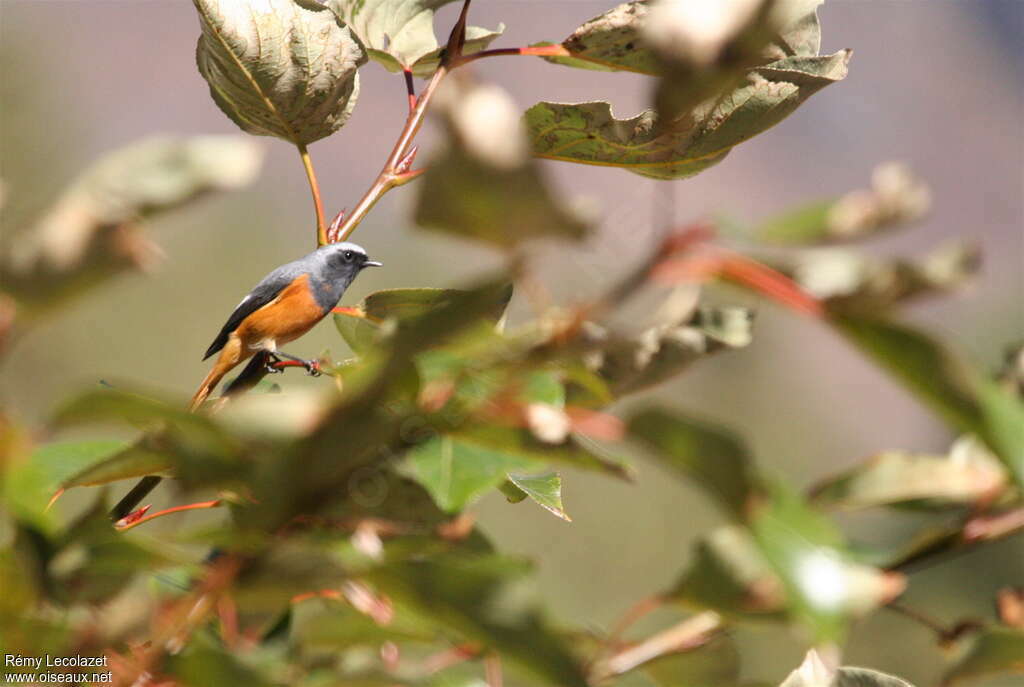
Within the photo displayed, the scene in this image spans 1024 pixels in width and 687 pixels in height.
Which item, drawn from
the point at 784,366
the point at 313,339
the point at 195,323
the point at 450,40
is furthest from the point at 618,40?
the point at 784,366

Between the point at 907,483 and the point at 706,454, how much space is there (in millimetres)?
71

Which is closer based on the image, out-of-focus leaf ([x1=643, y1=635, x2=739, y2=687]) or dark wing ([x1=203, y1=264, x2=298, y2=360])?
out-of-focus leaf ([x1=643, y1=635, x2=739, y2=687])

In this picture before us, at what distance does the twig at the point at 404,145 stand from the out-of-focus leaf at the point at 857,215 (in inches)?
10.4

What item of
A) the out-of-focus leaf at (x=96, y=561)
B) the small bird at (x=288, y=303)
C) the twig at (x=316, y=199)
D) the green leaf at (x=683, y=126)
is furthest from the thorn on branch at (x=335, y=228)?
the small bird at (x=288, y=303)

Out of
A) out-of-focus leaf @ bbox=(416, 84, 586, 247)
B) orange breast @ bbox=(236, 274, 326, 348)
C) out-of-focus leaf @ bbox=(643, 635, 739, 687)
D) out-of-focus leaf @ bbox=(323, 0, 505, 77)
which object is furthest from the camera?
orange breast @ bbox=(236, 274, 326, 348)

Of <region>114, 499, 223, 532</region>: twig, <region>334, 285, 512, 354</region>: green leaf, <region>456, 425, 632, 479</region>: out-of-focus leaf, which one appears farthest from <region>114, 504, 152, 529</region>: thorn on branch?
<region>456, 425, 632, 479</region>: out-of-focus leaf

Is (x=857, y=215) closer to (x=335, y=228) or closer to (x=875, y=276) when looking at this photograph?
(x=875, y=276)

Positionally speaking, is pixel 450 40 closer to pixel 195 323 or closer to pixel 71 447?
pixel 71 447

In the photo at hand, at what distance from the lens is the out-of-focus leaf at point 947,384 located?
7.8 inches

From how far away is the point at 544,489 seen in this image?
0.45 metres

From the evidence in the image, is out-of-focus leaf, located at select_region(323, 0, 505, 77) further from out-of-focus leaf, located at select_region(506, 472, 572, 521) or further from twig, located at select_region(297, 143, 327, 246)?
out-of-focus leaf, located at select_region(506, 472, 572, 521)

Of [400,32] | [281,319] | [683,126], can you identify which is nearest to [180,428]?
[683,126]

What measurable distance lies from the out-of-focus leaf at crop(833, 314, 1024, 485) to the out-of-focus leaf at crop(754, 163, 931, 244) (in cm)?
2

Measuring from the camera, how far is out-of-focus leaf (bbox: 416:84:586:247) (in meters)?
0.18
